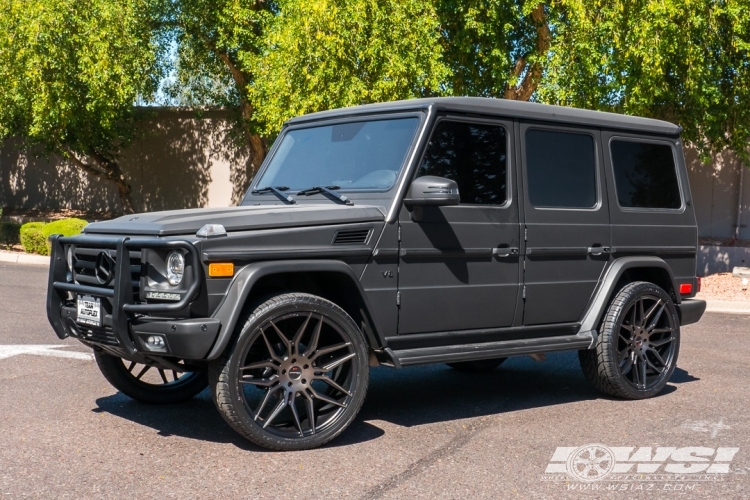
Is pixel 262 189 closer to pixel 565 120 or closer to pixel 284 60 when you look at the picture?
pixel 565 120

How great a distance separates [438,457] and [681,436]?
1.70 metres

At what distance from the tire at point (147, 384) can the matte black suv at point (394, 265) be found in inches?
0.6

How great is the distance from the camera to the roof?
20.8 feet

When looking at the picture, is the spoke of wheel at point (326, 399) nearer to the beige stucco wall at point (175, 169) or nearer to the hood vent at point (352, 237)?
the hood vent at point (352, 237)

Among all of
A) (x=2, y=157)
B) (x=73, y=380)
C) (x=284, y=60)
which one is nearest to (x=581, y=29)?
(x=284, y=60)

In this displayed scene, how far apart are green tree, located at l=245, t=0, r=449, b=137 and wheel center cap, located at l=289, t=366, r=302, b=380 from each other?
10.1m

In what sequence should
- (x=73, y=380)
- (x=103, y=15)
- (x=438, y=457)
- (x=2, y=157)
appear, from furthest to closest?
(x=2, y=157)
(x=103, y=15)
(x=73, y=380)
(x=438, y=457)

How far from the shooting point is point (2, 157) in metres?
29.2

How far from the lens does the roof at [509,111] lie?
20.8ft

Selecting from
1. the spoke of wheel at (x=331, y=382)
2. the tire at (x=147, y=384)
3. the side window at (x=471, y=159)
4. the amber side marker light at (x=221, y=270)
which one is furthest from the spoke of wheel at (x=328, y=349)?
the tire at (x=147, y=384)

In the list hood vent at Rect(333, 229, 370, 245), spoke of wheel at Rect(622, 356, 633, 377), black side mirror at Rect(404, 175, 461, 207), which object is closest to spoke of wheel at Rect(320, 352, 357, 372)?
hood vent at Rect(333, 229, 370, 245)

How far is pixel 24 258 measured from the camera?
62.6ft

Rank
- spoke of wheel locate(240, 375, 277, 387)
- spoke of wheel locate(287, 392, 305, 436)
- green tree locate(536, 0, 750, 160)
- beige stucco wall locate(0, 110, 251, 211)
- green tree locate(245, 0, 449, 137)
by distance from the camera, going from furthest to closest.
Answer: beige stucco wall locate(0, 110, 251, 211) → green tree locate(245, 0, 449, 137) → green tree locate(536, 0, 750, 160) → spoke of wheel locate(287, 392, 305, 436) → spoke of wheel locate(240, 375, 277, 387)

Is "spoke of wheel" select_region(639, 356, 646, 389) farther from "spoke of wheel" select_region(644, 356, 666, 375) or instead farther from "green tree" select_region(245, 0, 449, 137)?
"green tree" select_region(245, 0, 449, 137)
